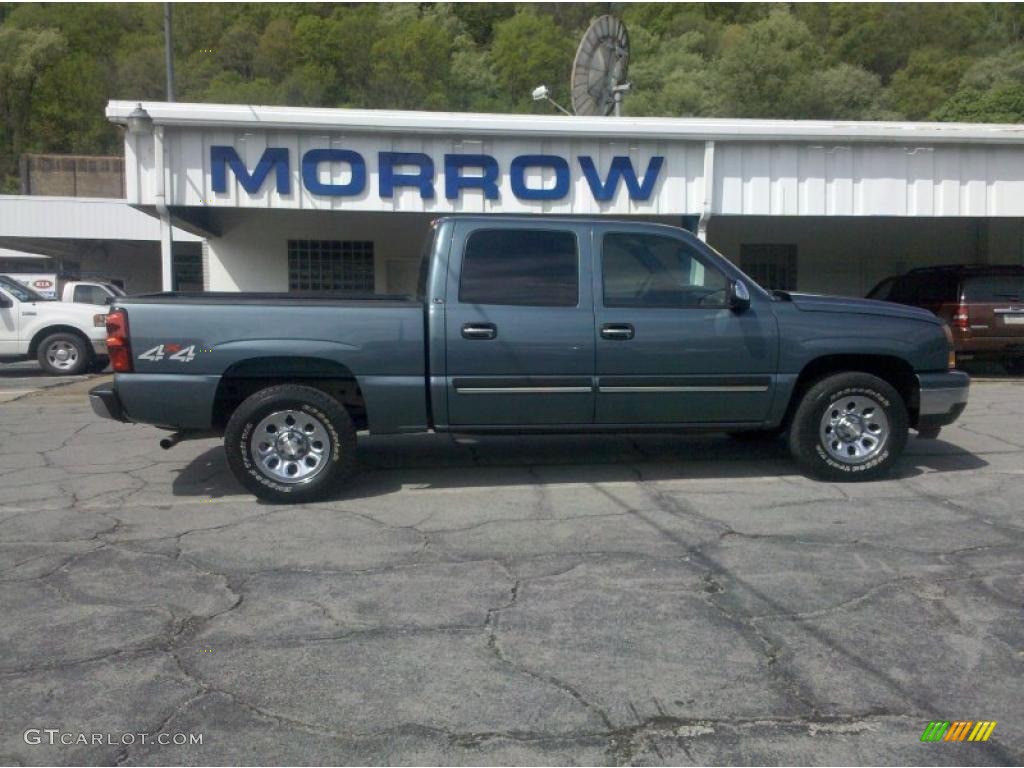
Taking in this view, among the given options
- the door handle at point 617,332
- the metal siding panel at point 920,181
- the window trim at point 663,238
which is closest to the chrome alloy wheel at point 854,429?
the window trim at point 663,238

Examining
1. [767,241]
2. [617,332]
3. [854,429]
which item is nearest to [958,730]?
[617,332]

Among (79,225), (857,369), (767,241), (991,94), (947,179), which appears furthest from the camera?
(991,94)

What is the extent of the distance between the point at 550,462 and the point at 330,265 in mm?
10372

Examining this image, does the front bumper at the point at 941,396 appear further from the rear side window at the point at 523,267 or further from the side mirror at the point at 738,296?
the rear side window at the point at 523,267

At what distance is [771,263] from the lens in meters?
18.5

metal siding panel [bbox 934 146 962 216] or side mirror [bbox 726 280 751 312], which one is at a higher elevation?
metal siding panel [bbox 934 146 962 216]

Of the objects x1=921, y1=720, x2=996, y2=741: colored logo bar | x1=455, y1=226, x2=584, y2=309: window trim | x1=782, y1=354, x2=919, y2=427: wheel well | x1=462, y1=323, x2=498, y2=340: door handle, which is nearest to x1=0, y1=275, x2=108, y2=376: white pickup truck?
x1=455, y1=226, x2=584, y2=309: window trim

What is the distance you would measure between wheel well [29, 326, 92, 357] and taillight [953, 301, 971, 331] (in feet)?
45.9

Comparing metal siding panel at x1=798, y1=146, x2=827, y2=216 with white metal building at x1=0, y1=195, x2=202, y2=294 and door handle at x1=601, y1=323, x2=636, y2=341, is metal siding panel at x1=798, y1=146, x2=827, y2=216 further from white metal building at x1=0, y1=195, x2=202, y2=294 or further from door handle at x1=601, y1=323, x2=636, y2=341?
white metal building at x1=0, y1=195, x2=202, y2=294

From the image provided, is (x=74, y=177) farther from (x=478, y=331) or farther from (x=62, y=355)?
(x=478, y=331)

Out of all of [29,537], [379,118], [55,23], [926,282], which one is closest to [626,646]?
[29,537]

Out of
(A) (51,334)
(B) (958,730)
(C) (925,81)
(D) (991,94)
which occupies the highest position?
(C) (925,81)

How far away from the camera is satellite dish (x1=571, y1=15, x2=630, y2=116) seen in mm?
17031

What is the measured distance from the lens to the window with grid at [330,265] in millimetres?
16844
